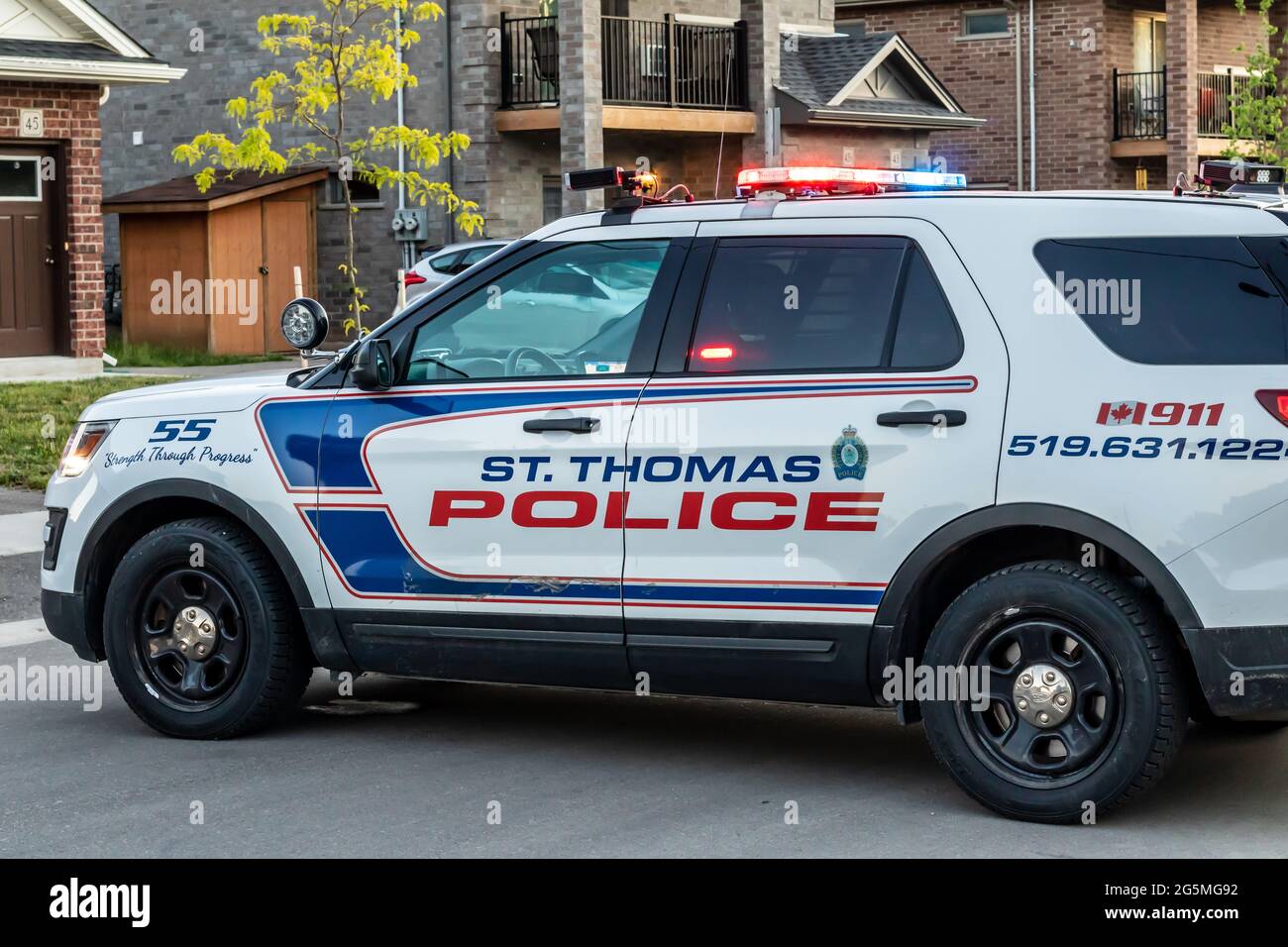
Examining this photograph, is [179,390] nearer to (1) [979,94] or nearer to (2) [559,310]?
(2) [559,310]

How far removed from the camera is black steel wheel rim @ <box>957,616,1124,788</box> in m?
5.58

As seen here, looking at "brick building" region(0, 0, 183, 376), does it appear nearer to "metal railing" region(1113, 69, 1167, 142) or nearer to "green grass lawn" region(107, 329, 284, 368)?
"green grass lawn" region(107, 329, 284, 368)

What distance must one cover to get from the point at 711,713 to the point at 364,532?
165 cm

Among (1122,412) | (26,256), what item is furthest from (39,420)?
(1122,412)

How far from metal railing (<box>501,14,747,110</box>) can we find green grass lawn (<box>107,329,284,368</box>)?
223 inches

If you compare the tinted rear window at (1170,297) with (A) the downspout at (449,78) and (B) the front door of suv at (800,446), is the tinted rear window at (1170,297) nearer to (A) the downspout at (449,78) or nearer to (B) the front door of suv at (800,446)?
(B) the front door of suv at (800,446)

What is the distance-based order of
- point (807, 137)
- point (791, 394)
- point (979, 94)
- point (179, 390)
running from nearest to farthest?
1. point (791, 394)
2. point (179, 390)
3. point (807, 137)
4. point (979, 94)

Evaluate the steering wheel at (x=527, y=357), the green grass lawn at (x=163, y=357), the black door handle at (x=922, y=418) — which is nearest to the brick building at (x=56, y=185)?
the green grass lawn at (x=163, y=357)

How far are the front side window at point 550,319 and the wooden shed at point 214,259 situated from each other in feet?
72.8

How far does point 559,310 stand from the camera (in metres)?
6.41

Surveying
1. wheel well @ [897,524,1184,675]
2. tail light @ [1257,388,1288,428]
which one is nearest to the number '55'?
wheel well @ [897,524,1184,675]

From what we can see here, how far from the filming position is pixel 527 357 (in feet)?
21.2

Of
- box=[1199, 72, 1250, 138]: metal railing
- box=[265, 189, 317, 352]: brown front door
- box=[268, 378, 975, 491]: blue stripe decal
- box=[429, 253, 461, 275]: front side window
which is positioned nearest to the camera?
box=[268, 378, 975, 491]: blue stripe decal

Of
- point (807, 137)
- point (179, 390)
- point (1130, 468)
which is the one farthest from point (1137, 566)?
point (807, 137)
